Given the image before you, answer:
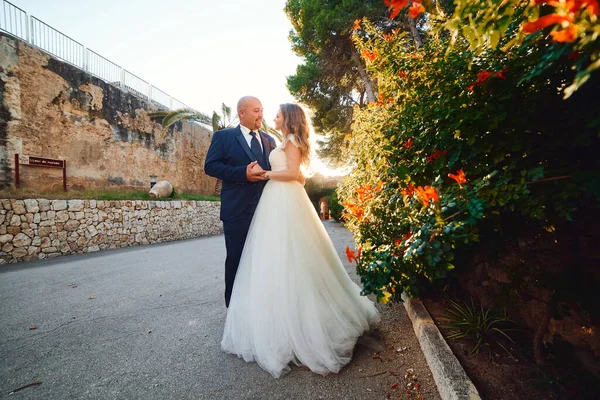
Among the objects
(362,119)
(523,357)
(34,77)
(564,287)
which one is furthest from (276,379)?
(34,77)

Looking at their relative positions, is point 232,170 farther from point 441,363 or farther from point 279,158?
point 441,363

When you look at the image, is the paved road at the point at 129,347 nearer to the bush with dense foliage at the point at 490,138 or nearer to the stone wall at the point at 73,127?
the bush with dense foliage at the point at 490,138

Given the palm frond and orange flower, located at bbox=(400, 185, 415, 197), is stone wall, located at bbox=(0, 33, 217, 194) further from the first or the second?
orange flower, located at bbox=(400, 185, 415, 197)

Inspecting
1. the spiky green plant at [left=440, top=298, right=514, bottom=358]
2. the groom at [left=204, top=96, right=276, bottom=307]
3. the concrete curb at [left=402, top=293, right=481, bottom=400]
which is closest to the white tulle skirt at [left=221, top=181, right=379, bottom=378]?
the groom at [left=204, top=96, right=276, bottom=307]

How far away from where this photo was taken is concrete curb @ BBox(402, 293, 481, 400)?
57.2 inches

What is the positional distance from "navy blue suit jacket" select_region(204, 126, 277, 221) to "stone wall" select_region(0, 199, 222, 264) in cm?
716

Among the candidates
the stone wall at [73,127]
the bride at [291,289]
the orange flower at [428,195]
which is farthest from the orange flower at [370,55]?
the stone wall at [73,127]

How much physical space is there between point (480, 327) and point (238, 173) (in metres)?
2.42

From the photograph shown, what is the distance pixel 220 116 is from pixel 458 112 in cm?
1523

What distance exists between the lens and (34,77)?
859cm

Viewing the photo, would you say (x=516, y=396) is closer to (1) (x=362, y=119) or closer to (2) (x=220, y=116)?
(1) (x=362, y=119)

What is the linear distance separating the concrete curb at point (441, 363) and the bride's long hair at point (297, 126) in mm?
1784

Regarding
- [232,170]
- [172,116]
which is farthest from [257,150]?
[172,116]

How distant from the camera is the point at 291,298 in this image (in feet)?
6.84
